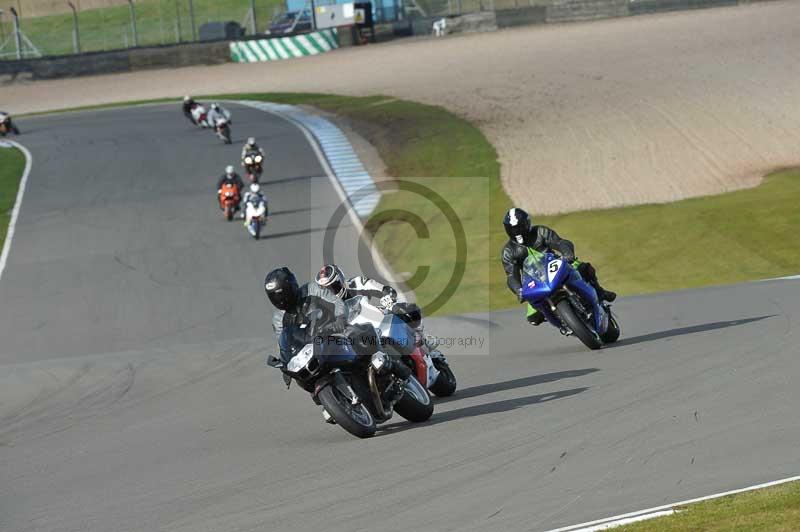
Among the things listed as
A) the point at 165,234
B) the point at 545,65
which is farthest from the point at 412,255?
the point at 545,65

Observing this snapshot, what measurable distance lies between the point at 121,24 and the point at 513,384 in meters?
62.6

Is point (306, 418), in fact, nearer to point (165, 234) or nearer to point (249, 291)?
point (249, 291)

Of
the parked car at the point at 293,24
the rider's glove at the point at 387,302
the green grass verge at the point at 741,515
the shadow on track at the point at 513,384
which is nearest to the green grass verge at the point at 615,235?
the shadow on track at the point at 513,384

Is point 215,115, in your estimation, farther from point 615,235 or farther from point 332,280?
point 332,280

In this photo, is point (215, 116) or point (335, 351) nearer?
point (335, 351)

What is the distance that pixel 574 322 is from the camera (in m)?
13.5

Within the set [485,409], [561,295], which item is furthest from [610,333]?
[485,409]

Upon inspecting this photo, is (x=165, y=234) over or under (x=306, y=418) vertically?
under

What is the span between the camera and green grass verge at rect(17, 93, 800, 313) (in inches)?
915

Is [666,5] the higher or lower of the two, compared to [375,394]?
lower

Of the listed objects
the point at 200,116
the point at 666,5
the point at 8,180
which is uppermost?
the point at 666,5

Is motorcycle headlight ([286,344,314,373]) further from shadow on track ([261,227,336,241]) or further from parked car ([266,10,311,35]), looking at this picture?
parked car ([266,10,311,35])

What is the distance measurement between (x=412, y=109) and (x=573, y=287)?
30.3m

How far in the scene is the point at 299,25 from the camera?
222 feet
